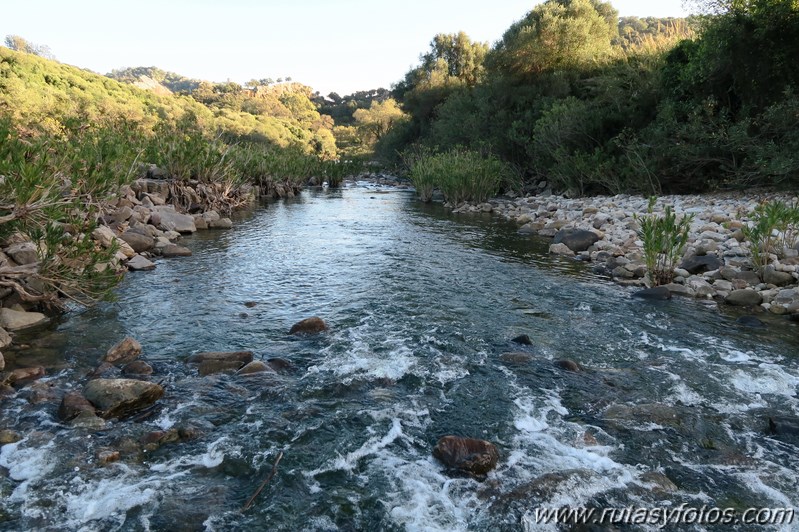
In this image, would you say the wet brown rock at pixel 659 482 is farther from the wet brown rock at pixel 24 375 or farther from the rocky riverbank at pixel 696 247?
the wet brown rock at pixel 24 375

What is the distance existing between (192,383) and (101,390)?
1.01m

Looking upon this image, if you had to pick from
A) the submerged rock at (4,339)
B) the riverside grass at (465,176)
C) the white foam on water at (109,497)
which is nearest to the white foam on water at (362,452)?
the white foam on water at (109,497)

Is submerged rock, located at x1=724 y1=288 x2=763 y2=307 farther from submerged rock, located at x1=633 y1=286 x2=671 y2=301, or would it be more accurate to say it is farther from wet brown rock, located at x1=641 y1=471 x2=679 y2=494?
wet brown rock, located at x1=641 y1=471 x2=679 y2=494

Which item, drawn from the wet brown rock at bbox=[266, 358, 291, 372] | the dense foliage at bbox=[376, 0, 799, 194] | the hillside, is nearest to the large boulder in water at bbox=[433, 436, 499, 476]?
the wet brown rock at bbox=[266, 358, 291, 372]

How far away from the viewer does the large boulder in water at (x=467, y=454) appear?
467 centimetres

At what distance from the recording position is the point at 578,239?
51.4ft

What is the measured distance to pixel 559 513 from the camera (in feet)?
13.6

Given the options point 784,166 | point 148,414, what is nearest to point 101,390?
point 148,414

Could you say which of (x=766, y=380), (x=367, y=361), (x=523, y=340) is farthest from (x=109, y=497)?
(x=766, y=380)

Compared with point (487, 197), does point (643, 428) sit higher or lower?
lower

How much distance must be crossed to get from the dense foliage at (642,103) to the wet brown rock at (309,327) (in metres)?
14.8

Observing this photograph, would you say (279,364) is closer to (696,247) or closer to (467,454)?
(467,454)

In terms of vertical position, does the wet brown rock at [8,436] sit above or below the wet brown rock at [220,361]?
below

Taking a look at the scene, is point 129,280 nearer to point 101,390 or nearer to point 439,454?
point 101,390
